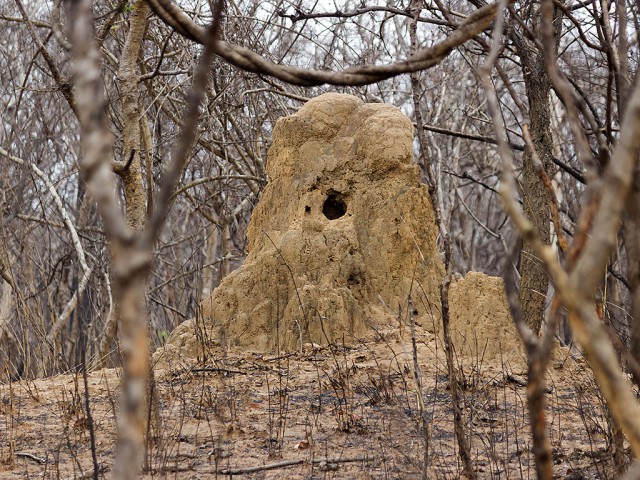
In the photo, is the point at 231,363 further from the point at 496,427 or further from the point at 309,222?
the point at 496,427

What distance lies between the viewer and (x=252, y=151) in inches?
418

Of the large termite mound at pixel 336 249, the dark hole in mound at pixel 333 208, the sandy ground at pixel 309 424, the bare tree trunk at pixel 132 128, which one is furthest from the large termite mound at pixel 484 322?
the bare tree trunk at pixel 132 128

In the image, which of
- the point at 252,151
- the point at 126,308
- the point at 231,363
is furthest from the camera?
the point at 252,151

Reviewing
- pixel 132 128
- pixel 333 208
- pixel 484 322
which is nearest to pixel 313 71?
pixel 132 128

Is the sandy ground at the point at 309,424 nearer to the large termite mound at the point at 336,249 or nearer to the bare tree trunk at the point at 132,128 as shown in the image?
the large termite mound at the point at 336,249

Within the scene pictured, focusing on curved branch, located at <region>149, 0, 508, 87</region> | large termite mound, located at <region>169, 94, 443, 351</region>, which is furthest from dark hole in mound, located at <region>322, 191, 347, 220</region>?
curved branch, located at <region>149, 0, 508, 87</region>

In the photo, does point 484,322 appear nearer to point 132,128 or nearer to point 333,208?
point 333,208

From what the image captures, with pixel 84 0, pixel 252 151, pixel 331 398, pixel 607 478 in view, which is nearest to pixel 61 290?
pixel 252 151

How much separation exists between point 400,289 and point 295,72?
14.5ft

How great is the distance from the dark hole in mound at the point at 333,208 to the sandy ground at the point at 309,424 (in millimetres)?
1321

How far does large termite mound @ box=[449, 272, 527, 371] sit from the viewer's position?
17.9 feet

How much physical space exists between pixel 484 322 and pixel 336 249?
1215 millimetres

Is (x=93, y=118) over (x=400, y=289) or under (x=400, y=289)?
under

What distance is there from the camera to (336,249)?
584 centimetres
